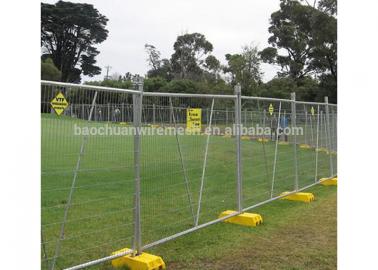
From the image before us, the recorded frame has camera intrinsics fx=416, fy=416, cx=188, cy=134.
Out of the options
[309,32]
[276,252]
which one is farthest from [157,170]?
[309,32]

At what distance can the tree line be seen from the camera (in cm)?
3788

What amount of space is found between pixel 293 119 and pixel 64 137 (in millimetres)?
6000

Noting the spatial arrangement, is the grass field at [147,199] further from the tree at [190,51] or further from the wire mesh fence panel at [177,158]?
the tree at [190,51]

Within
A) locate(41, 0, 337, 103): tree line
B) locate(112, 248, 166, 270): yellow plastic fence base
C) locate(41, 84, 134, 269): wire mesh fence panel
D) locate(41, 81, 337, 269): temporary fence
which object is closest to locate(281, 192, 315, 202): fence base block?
locate(41, 81, 337, 269): temporary fence

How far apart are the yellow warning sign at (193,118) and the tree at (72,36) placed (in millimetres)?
62317

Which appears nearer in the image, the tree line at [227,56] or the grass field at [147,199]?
the grass field at [147,199]

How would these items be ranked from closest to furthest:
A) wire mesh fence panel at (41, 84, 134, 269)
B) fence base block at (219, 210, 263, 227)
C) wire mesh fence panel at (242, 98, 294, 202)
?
1. wire mesh fence panel at (41, 84, 134, 269)
2. fence base block at (219, 210, 263, 227)
3. wire mesh fence panel at (242, 98, 294, 202)

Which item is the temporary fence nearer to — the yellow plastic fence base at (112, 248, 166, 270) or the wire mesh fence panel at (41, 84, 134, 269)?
the wire mesh fence panel at (41, 84, 134, 269)

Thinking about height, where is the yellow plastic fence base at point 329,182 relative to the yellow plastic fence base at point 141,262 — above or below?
above

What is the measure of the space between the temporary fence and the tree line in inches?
948

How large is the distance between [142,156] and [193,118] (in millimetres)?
1001

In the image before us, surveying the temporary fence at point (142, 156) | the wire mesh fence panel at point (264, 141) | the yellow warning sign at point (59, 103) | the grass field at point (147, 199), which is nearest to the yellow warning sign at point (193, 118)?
the temporary fence at point (142, 156)

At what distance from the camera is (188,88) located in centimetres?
4353

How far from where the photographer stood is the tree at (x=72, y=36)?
6419 cm
